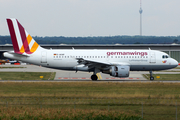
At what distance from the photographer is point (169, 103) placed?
25.3m

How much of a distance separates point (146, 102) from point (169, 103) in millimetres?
1987

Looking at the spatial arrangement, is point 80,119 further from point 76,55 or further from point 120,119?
point 76,55

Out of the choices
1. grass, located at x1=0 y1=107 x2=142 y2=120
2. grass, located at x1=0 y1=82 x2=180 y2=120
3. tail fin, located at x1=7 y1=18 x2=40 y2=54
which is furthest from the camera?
tail fin, located at x1=7 y1=18 x2=40 y2=54

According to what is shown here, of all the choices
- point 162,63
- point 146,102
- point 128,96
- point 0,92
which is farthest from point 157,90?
point 0,92

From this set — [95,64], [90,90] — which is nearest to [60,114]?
[90,90]

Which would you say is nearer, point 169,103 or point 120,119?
point 120,119

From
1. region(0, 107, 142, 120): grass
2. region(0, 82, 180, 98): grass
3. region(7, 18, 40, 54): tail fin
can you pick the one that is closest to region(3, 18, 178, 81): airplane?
region(7, 18, 40, 54): tail fin

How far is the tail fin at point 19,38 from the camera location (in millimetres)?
44562

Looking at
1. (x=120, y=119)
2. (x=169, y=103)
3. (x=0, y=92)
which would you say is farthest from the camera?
(x=0, y=92)

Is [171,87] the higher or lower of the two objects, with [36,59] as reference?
lower

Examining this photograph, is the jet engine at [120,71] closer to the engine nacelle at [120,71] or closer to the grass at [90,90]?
the engine nacelle at [120,71]

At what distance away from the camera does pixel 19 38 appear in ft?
147

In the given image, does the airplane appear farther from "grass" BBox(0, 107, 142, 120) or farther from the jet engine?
"grass" BBox(0, 107, 142, 120)

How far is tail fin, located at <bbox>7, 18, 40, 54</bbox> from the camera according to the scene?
146ft
